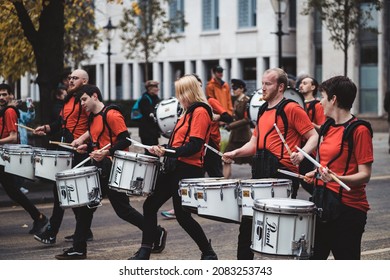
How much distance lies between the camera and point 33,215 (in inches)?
425

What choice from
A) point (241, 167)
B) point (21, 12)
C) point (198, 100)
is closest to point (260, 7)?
point (241, 167)

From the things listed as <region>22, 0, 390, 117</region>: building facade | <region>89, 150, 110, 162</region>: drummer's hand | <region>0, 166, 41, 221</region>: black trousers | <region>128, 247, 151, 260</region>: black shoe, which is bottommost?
<region>128, 247, 151, 260</region>: black shoe

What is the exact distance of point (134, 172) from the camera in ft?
26.2

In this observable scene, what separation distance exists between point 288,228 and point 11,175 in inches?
212

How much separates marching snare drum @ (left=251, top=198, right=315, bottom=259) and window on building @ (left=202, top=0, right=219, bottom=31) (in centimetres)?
2752

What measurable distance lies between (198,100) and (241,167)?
423 inches

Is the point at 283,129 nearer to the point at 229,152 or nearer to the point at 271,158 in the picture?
the point at 271,158

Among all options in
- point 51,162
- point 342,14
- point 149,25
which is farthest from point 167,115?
point 149,25

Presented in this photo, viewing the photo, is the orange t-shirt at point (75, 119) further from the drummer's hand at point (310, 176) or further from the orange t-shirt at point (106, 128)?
the drummer's hand at point (310, 176)

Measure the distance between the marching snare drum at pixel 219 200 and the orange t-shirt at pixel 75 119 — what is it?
9.41 ft

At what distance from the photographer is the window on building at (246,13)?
102ft

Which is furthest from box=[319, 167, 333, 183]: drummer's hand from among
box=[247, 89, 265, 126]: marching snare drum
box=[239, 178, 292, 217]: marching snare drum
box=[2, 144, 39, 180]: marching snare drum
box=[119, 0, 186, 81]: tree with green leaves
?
box=[119, 0, 186, 81]: tree with green leaves

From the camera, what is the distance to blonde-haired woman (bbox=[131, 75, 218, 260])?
26.3 ft

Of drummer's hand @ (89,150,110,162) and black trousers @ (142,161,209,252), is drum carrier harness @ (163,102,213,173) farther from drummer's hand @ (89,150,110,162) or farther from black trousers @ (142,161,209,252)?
drummer's hand @ (89,150,110,162)
